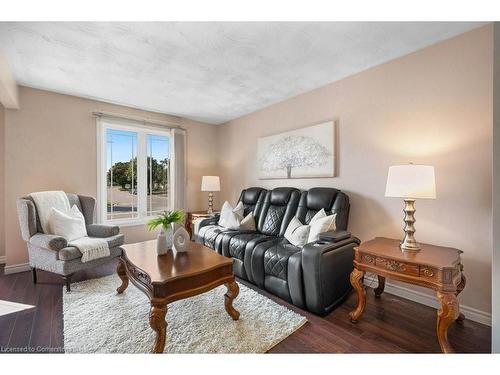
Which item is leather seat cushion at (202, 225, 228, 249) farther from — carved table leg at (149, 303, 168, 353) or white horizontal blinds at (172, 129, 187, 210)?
carved table leg at (149, 303, 168, 353)

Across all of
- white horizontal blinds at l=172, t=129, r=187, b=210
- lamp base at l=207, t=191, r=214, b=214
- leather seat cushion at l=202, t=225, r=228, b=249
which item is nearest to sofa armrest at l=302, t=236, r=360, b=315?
leather seat cushion at l=202, t=225, r=228, b=249

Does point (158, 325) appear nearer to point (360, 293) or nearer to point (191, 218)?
point (360, 293)

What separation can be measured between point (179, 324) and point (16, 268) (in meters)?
2.67

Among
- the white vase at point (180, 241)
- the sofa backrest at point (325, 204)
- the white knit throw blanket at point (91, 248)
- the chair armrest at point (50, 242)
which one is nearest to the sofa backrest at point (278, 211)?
the sofa backrest at point (325, 204)

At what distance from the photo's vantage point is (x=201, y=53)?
2221 millimetres

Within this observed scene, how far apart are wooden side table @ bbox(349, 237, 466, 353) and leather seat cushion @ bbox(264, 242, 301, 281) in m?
0.57

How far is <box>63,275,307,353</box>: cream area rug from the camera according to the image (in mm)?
1566

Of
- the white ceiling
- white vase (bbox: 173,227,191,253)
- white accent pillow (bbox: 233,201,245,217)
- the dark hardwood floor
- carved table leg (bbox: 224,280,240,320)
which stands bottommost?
the dark hardwood floor

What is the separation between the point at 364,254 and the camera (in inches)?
72.9

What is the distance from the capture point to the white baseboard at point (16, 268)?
114 inches

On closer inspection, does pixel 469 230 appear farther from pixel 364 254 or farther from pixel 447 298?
pixel 364 254

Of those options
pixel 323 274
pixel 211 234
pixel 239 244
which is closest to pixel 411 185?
pixel 323 274
